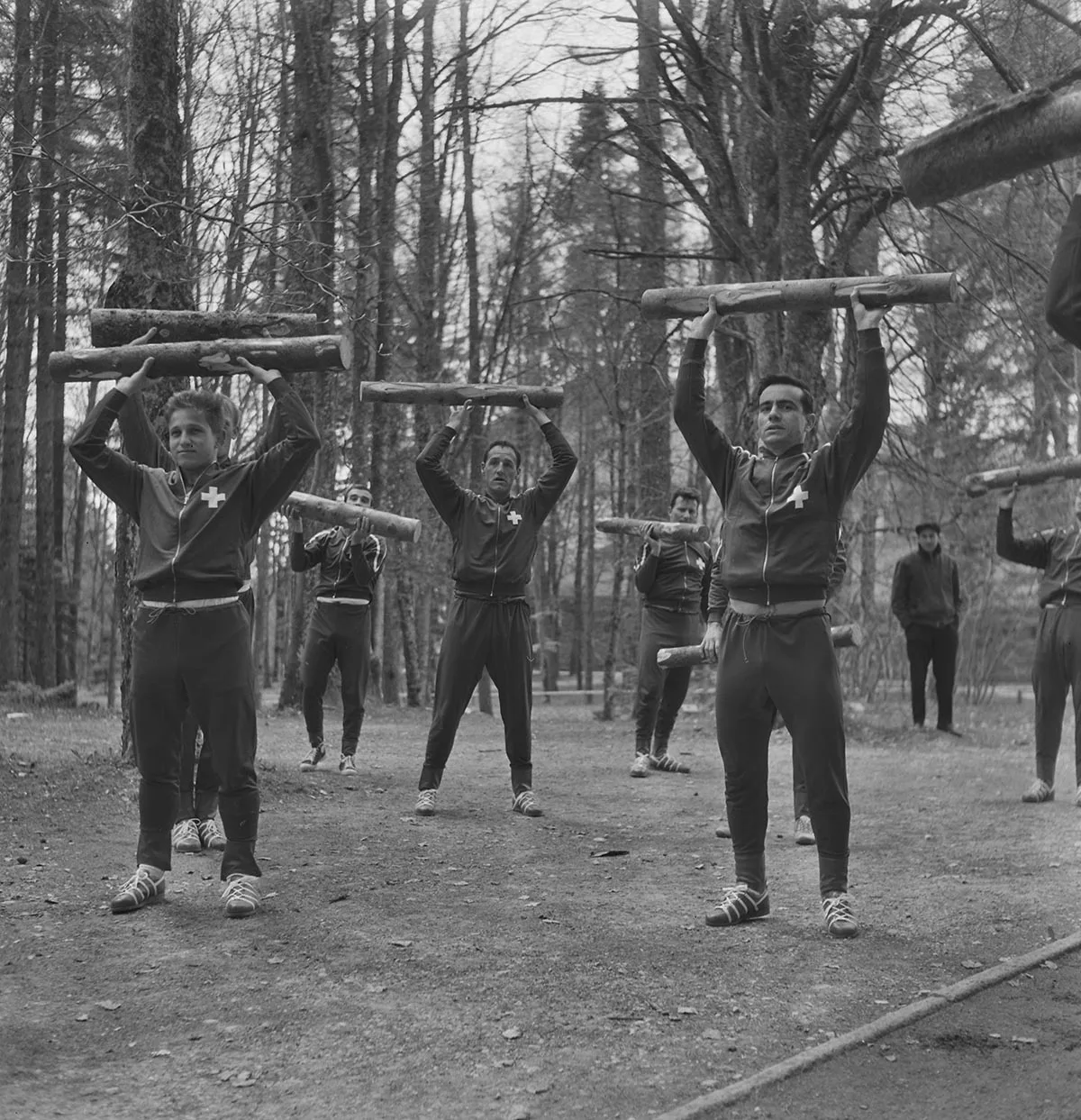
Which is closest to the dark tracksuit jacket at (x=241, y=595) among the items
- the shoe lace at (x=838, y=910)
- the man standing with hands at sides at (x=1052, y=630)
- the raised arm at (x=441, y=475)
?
the raised arm at (x=441, y=475)

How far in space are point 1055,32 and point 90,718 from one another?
41.6ft

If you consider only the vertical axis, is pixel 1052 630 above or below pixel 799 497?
below

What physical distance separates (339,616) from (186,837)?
156 inches

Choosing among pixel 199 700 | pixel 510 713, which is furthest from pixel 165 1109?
pixel 510 713

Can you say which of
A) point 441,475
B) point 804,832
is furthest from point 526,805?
point 441,475

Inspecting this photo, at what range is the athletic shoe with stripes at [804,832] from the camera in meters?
7.52

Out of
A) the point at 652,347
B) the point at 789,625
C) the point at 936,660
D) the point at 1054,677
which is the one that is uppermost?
the point at 652,347

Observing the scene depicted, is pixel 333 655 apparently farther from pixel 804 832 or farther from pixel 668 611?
pixel 804 832

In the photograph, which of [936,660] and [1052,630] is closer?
[1052,630]

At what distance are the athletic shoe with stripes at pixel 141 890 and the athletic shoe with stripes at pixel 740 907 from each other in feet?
7.99

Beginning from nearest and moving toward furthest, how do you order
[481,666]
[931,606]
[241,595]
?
[241,595] → [481,666] → [931,606]

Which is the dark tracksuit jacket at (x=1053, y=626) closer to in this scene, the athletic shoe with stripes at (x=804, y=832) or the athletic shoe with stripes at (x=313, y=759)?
the athletic shoe with stripes at (x=804, y=832)

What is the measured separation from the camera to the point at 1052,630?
9.34 meters

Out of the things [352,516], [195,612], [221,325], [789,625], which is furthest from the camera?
[352,516]
